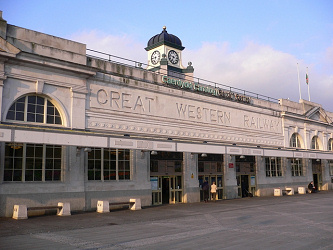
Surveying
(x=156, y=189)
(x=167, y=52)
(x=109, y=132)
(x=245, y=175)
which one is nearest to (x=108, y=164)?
(x=109, y=132)

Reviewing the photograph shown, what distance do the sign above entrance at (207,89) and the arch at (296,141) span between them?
893 centimetres

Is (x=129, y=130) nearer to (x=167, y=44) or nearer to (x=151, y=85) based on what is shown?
(x=151, y=85)

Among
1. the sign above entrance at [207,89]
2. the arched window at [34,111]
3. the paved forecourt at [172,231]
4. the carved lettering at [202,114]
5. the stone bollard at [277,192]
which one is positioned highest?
the sign above entrance at [207,89]

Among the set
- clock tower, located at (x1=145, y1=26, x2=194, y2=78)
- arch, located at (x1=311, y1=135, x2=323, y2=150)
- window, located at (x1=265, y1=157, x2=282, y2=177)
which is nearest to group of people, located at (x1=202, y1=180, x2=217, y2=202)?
window, located at (x1=265, y1=157, x2=282, y2=177)

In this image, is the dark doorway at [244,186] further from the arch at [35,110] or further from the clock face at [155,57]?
the clock face at [155,57]

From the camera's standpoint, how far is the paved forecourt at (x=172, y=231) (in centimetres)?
1008

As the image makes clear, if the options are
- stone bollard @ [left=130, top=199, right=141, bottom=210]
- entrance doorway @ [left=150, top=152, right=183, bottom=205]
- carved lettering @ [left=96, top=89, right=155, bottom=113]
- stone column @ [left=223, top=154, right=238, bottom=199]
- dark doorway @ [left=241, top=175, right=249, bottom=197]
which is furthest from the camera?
dark doorway @ [left=241, top=175, right=249, bottom=197]

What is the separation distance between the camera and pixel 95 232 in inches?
480

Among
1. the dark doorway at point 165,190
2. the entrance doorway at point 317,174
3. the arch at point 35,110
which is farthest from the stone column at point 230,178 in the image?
the entrance doorway at point 317,174

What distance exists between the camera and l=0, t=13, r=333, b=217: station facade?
1708cm

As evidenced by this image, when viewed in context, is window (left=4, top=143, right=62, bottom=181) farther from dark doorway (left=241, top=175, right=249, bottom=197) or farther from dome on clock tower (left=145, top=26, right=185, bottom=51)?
dome on clock tower (left=145, top=26, right=185, bottom=51)

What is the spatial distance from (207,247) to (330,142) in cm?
3959

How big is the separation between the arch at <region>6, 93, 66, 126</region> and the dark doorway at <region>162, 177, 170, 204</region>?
8.52m

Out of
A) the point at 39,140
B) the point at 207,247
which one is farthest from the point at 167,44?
the point at 207,247
